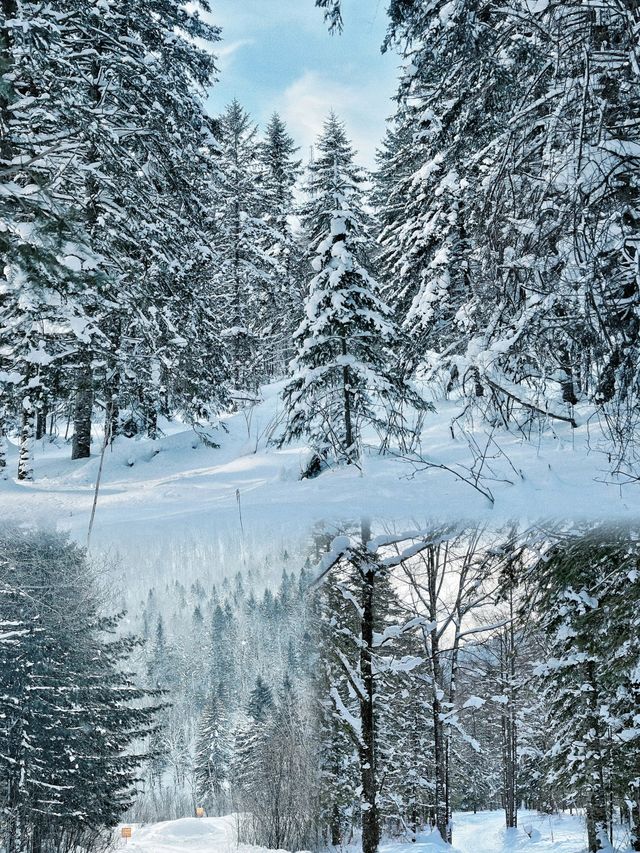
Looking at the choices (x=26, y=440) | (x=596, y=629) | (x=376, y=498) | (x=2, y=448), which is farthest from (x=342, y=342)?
(x=596, y=629)

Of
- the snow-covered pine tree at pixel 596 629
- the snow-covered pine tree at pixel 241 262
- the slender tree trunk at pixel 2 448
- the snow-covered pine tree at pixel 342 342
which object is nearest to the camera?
the snow-covered pine tree at pixel 596 629

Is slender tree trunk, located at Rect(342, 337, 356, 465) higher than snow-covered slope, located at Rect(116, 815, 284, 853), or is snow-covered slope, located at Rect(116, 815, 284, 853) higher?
slender tree trunk, located at Rect(342, 337, 356, 465)

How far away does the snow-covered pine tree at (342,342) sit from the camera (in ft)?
28.1

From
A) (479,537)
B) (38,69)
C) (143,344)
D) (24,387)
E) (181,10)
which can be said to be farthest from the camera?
(181,10)

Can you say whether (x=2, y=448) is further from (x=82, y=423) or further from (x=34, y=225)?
(x=34, y=225)

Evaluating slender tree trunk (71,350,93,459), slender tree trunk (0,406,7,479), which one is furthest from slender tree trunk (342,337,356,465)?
slender tree trunk (0,406,7,479)

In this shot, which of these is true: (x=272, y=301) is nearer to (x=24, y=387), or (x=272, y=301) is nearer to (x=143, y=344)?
(x=143, y=344)

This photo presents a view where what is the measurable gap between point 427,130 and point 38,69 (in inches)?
351

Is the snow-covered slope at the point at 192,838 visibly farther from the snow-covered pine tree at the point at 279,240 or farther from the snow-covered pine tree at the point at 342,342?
the snow-covered pine tree at the point at 279,240

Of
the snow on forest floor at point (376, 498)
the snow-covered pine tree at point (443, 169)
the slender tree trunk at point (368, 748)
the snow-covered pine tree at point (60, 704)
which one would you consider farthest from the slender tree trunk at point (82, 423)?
the slender tree trunk at point (368, 748)

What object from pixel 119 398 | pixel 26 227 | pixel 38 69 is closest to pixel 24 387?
pixel 119 398

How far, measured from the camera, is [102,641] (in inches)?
107

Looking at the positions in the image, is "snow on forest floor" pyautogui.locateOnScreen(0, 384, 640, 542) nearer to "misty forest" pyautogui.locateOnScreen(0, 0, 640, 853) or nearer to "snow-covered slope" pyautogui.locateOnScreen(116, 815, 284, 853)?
"misty forest" pyautogui.locateOnScreen(0, 0, 640, 853)

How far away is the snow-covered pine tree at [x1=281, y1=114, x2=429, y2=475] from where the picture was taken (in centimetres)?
856
